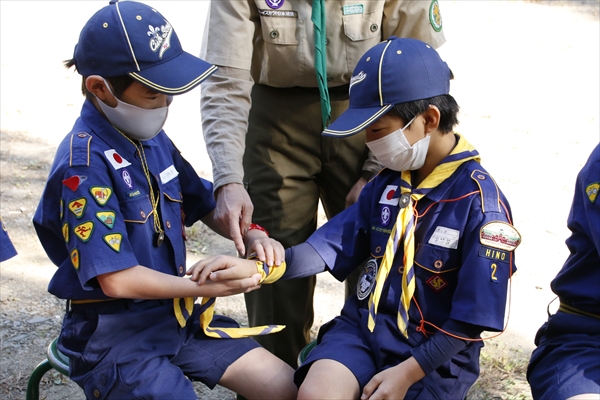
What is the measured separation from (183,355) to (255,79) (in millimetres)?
1261

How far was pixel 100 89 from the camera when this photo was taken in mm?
2406

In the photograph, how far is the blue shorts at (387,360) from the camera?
96.2 inches

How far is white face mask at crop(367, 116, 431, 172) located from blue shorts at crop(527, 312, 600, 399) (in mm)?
720

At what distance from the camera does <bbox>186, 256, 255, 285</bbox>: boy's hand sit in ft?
→ 7.85

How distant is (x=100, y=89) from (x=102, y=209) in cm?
40

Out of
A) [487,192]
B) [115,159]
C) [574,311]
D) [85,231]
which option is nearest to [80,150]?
[115,159]

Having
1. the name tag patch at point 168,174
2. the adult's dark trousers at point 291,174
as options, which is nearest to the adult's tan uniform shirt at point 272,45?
the adult's dark trousers at point 291,174

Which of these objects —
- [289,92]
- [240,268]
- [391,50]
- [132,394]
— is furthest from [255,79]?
[132,394]

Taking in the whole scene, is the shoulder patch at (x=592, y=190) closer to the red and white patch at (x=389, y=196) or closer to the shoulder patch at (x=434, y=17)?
the red and white patch at (x=389, y=196)

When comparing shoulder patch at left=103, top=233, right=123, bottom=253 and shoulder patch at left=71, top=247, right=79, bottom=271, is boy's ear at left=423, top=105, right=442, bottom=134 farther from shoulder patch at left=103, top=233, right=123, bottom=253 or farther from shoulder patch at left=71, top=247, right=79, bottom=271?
shoulder patch at left=71, top=247, right=79, bottom=271

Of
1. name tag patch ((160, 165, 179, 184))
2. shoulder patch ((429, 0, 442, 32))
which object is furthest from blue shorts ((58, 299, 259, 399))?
shoulder patch ((429, 0, 442, 32))

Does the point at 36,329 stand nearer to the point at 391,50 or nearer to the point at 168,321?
the point at 168,321

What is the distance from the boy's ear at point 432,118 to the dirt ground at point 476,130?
162 cm

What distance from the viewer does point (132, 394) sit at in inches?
91.8
